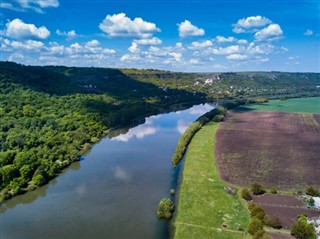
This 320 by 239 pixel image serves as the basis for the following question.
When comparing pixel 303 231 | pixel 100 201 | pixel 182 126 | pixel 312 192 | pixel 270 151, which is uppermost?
pixel 312 192

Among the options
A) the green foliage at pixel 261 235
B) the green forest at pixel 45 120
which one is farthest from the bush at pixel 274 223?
the green forest at pixel 45 120

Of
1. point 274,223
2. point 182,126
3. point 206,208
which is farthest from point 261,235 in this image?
point 182,126

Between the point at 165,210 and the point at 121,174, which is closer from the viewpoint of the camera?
the point at 165,210

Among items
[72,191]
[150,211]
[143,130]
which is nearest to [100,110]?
[143,130]

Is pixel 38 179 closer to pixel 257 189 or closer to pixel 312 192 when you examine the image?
pixel 257 189

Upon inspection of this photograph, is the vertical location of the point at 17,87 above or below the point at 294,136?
above

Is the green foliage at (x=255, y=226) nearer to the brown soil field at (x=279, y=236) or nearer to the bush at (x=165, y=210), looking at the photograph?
the brown soil field at (x=279, y=236)

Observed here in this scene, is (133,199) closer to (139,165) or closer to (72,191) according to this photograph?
(72,191)
